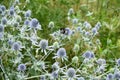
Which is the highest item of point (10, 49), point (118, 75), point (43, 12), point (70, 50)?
point (43, 12)

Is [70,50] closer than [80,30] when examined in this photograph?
No

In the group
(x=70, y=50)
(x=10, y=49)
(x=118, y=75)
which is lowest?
(x=118, y=75)

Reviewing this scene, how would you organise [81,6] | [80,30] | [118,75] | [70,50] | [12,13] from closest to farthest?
1. [118,75]
2. [12,13]
3. [80,30]
4. [70,50]
5. [81,6]

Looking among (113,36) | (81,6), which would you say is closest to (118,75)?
(113,36)

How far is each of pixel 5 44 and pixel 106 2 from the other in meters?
1.58

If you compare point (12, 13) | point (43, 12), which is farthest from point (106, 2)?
point (12, 13)

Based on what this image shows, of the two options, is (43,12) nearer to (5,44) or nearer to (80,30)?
(80,30)

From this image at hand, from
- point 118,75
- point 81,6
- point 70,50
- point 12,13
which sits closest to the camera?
point 118,75

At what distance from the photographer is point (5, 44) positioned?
5.99 feet

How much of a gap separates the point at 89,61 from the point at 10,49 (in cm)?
40

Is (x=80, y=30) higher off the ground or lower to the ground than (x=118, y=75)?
higher

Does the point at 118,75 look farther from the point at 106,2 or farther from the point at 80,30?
the point at 106,2

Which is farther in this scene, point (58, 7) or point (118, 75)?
point (58, 7)

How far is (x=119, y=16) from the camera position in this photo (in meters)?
3.19
